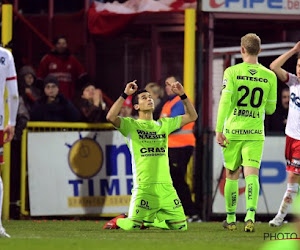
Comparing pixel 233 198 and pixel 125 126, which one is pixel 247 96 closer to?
pixel 233 198

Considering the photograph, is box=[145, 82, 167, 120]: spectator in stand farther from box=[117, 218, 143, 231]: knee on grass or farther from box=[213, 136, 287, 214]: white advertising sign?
box=[117, 218, 143, 231]: knee on grass

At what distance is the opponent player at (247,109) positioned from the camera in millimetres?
10977

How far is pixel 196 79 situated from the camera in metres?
14.5

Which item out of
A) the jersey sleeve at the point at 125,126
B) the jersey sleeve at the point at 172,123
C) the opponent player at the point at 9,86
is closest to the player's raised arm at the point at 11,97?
the opponent player at the point at 9,86

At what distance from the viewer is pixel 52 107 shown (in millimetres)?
14477

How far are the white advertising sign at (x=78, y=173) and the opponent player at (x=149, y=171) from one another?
314cm

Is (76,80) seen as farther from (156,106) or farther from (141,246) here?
(141,246)

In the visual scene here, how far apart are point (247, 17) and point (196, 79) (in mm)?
1140

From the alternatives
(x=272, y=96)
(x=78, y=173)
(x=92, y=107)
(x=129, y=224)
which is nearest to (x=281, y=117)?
(x=92, y=107)

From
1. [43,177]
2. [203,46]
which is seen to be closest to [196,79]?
[203,46]

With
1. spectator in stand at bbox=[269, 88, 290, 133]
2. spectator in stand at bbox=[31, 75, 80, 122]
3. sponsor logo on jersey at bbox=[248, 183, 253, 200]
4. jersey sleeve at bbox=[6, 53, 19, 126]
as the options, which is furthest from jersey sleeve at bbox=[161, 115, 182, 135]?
spectator in stand at bbox=[269, 88, 290, 133]

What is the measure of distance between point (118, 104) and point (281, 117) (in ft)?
16.1

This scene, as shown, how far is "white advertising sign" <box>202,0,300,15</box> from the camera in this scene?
46.4 ft

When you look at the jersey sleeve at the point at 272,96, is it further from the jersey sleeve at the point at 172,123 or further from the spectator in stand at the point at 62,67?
the spectator in stand at the point at 62,67
